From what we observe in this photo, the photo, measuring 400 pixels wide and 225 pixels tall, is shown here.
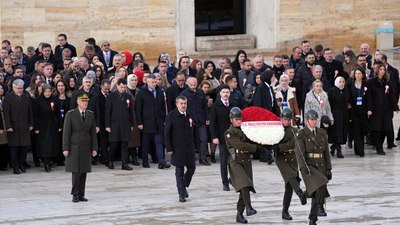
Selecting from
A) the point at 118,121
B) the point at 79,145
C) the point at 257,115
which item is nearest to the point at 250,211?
the point at 257,115

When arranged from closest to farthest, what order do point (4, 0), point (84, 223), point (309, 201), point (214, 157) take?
1. point (84, 223)
2. point (309, 201)
3. point (214, 157)
4. point (4, 0)

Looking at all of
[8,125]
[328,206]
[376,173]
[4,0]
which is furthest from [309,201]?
[4,0]

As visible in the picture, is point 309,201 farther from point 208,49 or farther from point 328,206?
point 208,49

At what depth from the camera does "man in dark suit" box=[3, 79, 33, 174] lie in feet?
70.4

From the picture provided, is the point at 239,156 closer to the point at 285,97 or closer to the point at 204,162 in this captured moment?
the point at 204,162

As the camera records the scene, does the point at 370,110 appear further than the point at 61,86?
Yes

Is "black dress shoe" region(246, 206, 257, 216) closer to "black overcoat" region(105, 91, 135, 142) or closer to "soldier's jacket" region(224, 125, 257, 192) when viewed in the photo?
"soldier's jacket" region(224, 125, 257, 192)

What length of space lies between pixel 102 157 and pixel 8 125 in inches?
76.4

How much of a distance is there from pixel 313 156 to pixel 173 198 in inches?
118

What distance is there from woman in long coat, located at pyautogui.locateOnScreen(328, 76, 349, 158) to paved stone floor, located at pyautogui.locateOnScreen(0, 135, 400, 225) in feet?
2.19

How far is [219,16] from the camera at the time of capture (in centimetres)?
3120

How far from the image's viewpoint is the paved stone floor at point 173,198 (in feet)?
56.7

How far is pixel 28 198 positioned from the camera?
19016 mm

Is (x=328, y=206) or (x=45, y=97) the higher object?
(x=45, y=97)
